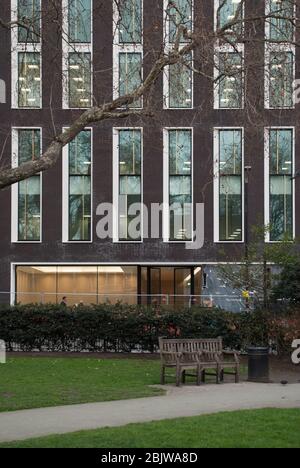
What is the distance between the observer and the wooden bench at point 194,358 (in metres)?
16.1

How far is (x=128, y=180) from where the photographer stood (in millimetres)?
41375

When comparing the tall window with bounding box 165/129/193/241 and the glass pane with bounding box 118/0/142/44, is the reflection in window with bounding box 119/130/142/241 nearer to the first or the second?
the tall window with bounding box 165/129/193/241

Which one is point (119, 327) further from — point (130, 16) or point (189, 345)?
point (130, 16)

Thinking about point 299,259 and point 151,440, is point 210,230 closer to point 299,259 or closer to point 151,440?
point 299,259

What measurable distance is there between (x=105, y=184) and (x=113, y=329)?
19037 millimetres

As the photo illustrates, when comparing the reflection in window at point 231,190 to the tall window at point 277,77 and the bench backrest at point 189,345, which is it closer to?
the tall window at point 277,77

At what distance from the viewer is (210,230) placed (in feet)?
134

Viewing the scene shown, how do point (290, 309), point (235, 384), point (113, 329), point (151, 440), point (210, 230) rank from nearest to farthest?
point (151, 440)
point (235, 384)
point (290, 309)
point (113, 329)
point (210, 230)

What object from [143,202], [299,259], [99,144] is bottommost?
[299,259]

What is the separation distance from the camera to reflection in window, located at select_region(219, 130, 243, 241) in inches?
1607

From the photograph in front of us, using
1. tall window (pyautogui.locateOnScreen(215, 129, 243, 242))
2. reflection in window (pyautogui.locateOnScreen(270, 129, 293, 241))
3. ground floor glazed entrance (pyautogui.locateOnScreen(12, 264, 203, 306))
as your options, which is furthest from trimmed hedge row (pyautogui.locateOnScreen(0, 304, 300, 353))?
reflection in window (pyautogui.locateOnScreen(270, 129, 293, 241))

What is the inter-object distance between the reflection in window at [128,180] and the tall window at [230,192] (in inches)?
174

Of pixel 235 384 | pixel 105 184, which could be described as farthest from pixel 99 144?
pixel 235 384

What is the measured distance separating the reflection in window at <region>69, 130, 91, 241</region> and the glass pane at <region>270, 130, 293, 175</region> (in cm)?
1029
